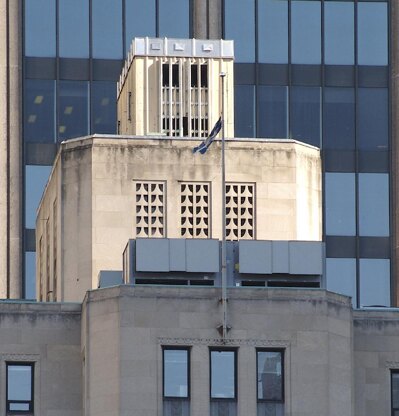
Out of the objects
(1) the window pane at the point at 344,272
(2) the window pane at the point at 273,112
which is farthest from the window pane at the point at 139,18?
(1) the window pane at the point at 344,272

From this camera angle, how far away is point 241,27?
152250 millimetres

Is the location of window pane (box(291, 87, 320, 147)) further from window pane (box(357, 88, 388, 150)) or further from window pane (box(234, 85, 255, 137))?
window pane (box(357, 88, 388, 150))

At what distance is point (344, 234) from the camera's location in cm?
14925

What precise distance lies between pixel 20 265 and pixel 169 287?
114 feet

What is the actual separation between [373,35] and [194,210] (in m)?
33.1

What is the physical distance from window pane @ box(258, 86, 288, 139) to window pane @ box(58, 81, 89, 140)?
7.60 m

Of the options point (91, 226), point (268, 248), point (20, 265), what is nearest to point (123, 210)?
point (91, 226)

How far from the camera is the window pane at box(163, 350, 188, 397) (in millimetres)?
111938

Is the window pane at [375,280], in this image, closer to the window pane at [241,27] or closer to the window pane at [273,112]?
the window pane at [273,112]

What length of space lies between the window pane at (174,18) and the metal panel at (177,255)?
37993 mm

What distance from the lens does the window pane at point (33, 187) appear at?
484 ft

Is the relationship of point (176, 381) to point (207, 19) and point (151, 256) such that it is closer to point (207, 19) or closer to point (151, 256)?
point (151, 256)

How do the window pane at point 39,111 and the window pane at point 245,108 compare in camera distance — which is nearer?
the window pane at point 39,111

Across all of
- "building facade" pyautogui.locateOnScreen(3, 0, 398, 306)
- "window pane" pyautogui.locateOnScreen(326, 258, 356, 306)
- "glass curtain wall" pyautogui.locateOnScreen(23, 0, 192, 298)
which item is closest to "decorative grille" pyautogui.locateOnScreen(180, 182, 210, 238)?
"building facade" pyautogui.locateOnScreen(3, 0, 398, 306)
